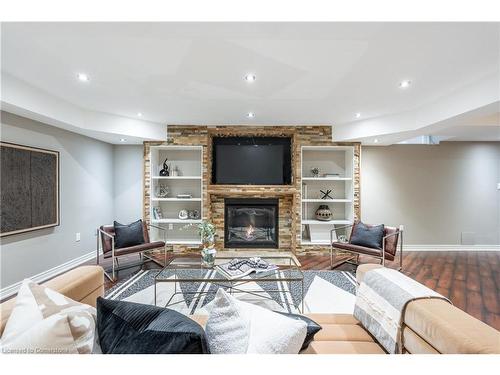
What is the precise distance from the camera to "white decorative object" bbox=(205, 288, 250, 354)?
958 mm

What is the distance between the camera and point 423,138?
15.8 feet

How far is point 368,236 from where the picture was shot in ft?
12.3

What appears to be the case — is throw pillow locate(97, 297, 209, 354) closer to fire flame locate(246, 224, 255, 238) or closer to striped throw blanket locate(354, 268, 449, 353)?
striped throw blanket locate(354, 268, 449, 353)

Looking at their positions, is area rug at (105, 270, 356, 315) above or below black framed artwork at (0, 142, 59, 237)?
below

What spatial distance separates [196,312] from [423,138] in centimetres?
521

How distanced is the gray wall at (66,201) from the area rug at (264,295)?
1181 millimetres

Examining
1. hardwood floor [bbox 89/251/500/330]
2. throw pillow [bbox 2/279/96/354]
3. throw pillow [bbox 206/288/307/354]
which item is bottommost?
hardwood floor [bbox 89/251/500/330]

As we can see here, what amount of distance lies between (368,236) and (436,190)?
233 cm

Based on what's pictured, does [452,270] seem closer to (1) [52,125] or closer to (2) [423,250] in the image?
(2) [423,250]

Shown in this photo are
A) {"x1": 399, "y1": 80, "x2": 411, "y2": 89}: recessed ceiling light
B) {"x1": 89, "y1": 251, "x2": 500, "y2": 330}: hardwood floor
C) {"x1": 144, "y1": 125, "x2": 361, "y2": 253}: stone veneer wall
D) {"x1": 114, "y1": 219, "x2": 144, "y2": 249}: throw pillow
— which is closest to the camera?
{"x1": 399, "y1": 80, "x2": 411, "y2": 89}: recessed ceiling light

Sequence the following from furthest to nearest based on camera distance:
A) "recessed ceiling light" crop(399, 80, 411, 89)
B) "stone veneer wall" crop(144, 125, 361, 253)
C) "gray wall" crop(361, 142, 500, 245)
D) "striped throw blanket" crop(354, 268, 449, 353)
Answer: "gray wall" crop(361, 142, 500, 245)
"stone veneer wall" crop(144, 125, 361, 253)
"recessed ceiling light" crop(399, 80, 411, 89)
"striped throw blanket" crop(354, 268, 449, 353)

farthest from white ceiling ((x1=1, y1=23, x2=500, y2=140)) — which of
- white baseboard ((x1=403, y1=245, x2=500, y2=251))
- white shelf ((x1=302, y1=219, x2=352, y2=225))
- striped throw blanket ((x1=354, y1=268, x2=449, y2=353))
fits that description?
white baseboard ((x1=403, y1=245, x2=500, y2=251))

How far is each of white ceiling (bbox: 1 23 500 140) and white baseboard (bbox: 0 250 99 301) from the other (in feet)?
7.70

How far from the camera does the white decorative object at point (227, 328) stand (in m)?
0.96
